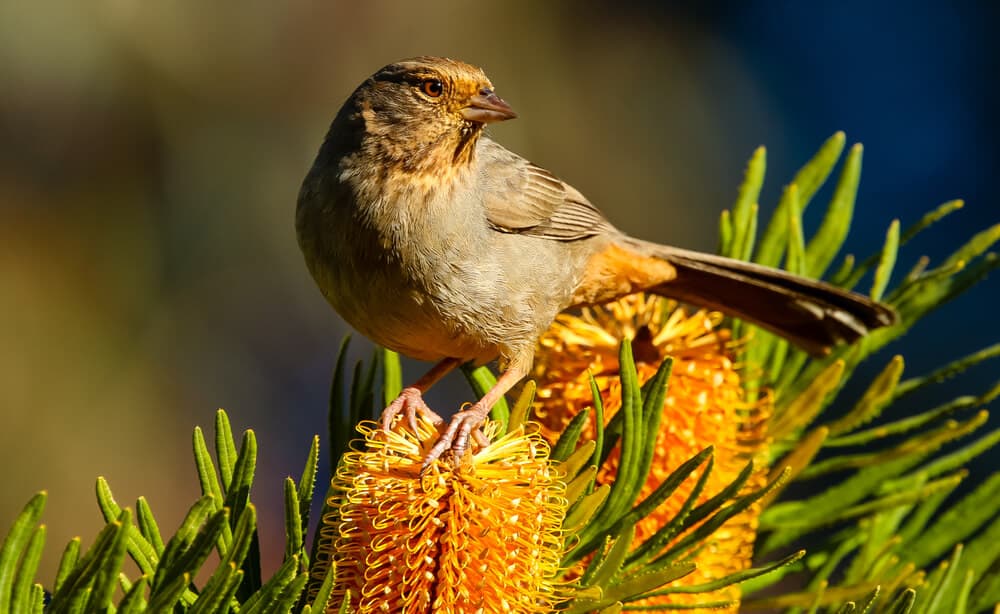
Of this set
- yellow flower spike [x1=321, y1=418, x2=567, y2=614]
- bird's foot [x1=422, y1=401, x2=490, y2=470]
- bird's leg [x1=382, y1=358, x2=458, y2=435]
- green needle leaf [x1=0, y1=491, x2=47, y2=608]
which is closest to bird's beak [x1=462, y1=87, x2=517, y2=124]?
bird's leg [x1=382, y1=358, x2=458, y2=435]

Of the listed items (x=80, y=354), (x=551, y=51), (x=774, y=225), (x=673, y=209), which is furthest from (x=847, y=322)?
(x=673, y=209)

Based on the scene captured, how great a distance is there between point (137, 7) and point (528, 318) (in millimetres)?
3053

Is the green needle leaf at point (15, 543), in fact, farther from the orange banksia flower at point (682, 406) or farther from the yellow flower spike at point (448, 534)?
the orange banksia flower at point (682, 406)

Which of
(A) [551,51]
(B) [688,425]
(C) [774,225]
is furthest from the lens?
(A) [551,51]

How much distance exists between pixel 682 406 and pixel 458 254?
3.00ft

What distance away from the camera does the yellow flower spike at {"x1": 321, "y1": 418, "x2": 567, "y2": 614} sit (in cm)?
142

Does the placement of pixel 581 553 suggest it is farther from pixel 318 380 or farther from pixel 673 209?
pixel 673 209

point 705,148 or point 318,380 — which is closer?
point 318,380

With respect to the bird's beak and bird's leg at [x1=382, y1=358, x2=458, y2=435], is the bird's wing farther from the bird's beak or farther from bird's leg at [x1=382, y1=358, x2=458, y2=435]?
bird's leg at [x1=382, y1=358, x2=458, y2=435]

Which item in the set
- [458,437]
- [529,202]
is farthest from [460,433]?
[529,202]

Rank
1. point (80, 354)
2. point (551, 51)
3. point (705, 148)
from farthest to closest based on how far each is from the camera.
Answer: point (705, 148) < point (551, 51) < point (80, 354)

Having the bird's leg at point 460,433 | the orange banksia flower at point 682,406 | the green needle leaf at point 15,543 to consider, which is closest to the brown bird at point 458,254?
Result: the orange banksia flower at point 682,406

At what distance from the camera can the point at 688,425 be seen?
191cm

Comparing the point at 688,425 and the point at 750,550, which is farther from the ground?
the point at 688,425
